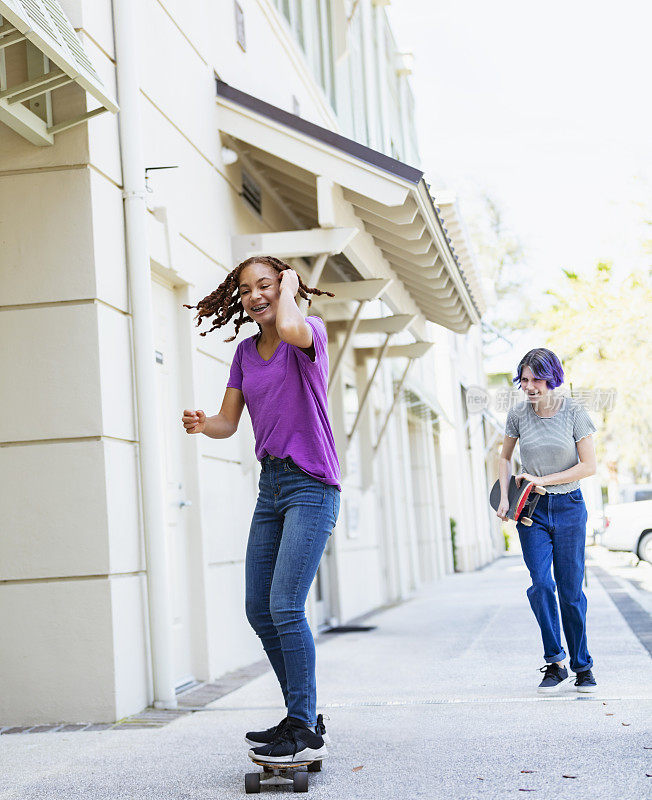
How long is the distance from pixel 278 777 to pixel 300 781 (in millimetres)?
144

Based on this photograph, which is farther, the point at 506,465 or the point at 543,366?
the point at 506,465

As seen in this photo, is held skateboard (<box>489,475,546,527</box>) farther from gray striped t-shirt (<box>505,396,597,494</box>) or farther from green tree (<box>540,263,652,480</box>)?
green tree (<box>540,263,652,480</box>)

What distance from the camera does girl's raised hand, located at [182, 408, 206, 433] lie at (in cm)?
370

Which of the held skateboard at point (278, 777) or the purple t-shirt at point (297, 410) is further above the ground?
the purple t-shirt at point (297, 410)

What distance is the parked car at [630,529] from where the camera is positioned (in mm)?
18734

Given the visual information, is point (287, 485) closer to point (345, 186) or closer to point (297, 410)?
point (297, 410)

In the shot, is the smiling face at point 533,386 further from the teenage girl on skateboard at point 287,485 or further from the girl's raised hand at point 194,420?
the girl's raised hand at point 194,420

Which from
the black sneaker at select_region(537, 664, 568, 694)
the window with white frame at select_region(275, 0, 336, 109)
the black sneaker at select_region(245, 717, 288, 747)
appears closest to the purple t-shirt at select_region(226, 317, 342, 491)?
the black sneaker at select_region(245, 717, 288, 747)

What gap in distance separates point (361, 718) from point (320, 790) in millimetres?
1455

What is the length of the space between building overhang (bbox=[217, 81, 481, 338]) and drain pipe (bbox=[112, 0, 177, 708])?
5.85 feet

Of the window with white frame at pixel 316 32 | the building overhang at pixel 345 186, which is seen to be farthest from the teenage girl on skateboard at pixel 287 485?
the window with white frame at pixel 316 32

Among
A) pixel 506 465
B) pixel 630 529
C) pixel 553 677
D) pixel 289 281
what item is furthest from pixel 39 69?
pixel 630 529

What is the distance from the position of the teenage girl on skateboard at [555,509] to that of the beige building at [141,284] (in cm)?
189

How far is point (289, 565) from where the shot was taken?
355cm
